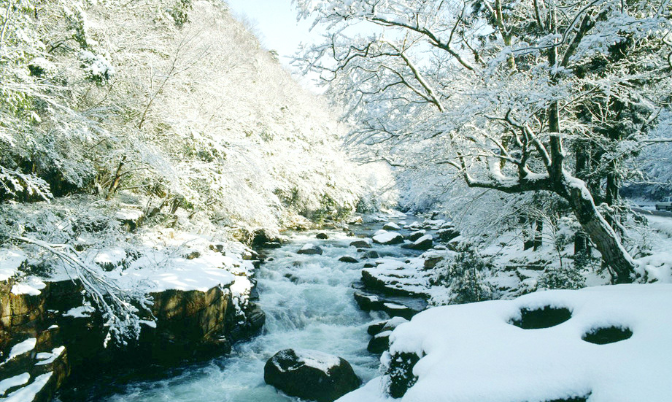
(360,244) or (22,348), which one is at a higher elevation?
(360,244)

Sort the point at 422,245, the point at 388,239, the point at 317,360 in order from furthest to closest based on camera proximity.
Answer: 1. the point at 388,239
2. the point at 422,245
3. the point at 317,360

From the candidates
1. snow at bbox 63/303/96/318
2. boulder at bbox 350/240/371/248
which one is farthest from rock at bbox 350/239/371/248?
snow at bbox 63/303/96/318

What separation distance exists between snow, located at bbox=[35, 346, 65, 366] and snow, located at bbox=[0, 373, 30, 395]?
316 mm

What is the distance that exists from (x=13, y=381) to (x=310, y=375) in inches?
172

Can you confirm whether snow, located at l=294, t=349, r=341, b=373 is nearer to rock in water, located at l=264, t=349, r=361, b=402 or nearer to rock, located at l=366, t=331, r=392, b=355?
rock in water, located at l=264, t=349, r=361, b=402

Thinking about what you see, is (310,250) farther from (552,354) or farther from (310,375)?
(552,354)

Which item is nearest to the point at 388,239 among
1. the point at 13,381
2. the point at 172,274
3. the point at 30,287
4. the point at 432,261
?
the point at 432,261

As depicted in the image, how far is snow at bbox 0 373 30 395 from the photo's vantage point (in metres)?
4.29

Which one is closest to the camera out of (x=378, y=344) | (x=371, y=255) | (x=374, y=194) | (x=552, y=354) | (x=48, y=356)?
(x=552, y=354)

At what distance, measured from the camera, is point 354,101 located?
718 cm

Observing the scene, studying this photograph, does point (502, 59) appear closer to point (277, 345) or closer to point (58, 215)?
point (277, 345)

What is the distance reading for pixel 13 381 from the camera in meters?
4.44

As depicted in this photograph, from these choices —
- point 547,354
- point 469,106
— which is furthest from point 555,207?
point 547,354

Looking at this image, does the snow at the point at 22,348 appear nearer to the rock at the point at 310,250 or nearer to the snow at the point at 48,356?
the snow at the point at 48,356
